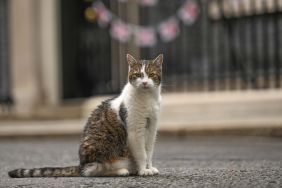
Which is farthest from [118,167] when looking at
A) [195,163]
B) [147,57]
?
[147,57]

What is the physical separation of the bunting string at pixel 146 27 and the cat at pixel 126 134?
6.37 m

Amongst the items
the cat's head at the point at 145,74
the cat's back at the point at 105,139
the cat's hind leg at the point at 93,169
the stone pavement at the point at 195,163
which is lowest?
the stone pavement at the point at 195,163

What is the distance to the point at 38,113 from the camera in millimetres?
12180

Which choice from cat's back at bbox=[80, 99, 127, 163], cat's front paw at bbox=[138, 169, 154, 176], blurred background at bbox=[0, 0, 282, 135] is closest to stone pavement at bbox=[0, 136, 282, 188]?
cat's front paw at bbox=[138, 169, 154, 176]

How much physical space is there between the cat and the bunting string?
637 cm

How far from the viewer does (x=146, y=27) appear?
11.5 m

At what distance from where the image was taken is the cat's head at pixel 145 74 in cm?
473

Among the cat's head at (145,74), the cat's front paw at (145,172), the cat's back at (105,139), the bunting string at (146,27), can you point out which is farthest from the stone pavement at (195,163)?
the bunting string at (146,27)

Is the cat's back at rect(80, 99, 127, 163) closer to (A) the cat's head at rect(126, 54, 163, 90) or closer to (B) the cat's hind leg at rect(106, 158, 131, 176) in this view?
(B) the cat's hind leg at rect(106, 158, 131, 176)

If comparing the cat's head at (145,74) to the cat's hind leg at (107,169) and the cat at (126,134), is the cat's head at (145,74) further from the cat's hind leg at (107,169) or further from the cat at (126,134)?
the cat's hind leg at (107,169)

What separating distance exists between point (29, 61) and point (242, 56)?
388 cm

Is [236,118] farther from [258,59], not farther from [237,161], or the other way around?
[237,161]

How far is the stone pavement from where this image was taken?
4.43 metres

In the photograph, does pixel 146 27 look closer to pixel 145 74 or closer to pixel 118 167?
pixel 145 74
